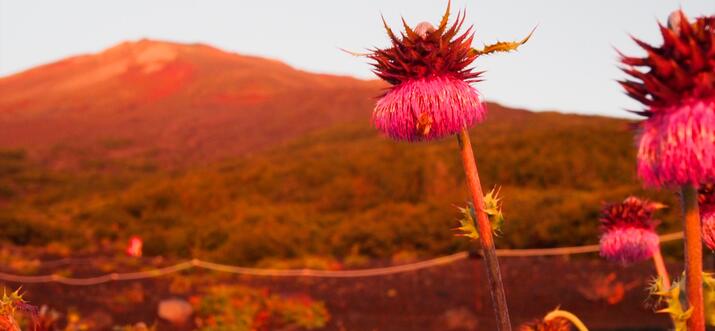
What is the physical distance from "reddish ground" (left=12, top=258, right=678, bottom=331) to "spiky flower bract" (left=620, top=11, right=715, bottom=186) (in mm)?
8221

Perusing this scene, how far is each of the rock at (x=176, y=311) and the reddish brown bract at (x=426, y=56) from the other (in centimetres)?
891

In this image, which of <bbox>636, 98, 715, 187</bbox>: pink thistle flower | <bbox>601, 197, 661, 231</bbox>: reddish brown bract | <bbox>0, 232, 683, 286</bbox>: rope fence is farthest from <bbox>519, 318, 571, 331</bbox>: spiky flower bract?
<bbox>0, 232, 683, 286</bbox>: rope fence

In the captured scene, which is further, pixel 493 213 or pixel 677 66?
pixel 493 213

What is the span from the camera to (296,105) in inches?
2416

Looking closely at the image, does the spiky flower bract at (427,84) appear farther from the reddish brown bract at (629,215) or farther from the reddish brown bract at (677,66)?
the reddish brown bract at (629,215)

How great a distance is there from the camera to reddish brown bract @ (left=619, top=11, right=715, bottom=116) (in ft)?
6.21

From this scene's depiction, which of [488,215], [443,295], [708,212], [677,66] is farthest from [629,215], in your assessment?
[443,295]

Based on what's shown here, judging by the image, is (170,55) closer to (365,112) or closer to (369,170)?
(365,112)

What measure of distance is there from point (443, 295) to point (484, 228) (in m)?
8.82

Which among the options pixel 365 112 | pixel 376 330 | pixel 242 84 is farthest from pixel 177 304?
pixel 242 84

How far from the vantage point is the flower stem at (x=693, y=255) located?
2.02 m

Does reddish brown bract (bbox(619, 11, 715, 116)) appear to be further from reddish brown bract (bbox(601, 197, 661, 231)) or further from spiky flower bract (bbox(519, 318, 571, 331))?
reddish brown bract (bbox(601, 197, 661, 231))

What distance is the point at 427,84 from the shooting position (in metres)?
2.62

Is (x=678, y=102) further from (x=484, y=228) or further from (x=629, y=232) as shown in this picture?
(x=629, y=232)
